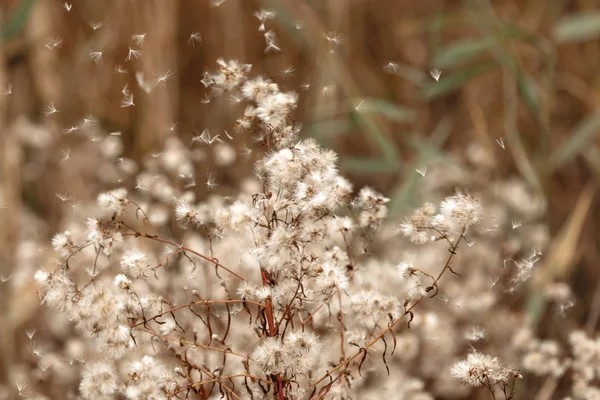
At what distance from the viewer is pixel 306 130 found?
1.40 metres

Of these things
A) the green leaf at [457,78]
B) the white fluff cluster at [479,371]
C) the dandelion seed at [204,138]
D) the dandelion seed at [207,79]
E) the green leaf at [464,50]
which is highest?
the green leaf at [464,50]

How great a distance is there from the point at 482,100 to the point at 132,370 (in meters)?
1.75

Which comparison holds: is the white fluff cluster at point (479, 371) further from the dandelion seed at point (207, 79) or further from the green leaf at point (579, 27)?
the green leaf at point (579, 27)

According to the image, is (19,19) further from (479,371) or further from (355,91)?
(479,371)

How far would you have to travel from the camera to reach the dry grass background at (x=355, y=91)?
1.46 m

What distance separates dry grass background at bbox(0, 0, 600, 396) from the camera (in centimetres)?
146

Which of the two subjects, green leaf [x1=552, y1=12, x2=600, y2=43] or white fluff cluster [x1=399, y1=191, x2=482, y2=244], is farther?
green leaf [x1=552, y1=12, x2=600, y2=43]

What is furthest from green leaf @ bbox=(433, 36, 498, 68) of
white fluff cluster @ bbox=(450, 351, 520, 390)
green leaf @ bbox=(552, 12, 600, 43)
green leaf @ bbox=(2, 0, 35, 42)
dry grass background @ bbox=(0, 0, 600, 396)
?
white fluff cluster @ bbox=(450, 351, 520, 390)

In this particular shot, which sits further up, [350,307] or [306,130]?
[306,130]

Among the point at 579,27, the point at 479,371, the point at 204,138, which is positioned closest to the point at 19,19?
the point at 204,138

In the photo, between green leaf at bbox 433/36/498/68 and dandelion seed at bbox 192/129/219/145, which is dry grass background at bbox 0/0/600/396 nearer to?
green leaf at bbox 433/36/498/68

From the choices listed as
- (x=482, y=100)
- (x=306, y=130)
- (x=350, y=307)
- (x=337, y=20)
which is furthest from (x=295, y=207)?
(x=482, y=100)

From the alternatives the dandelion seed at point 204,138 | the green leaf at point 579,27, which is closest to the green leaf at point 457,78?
the green leaf at point 579,27

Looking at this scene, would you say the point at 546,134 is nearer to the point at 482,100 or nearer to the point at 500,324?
the point at 500,324
